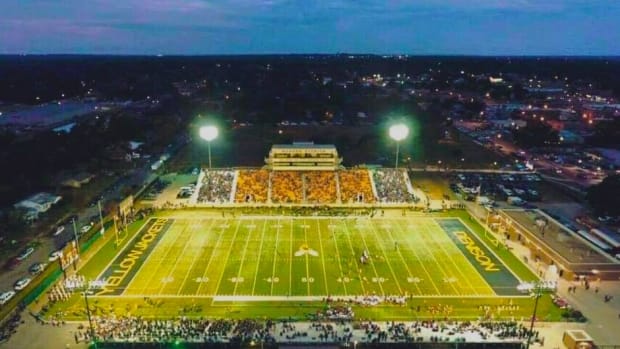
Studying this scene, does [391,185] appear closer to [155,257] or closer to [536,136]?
[155,257]

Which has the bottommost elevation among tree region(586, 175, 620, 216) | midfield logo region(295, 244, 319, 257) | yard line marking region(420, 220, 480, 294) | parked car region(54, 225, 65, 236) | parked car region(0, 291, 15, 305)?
midfield logo region(295, 244, 319, 257)

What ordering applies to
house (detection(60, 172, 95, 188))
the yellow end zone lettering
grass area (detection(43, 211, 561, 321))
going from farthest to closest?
house (detection(60, 172, 95, 188))
the yellow end zone lettering
grass area (detection(43, 211, 561, 321))

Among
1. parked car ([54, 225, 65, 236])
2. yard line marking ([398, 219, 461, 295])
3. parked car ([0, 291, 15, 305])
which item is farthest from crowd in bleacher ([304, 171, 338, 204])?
parked car ([0, 291, 15, 305])

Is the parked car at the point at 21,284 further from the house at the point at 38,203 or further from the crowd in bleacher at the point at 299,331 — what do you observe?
the house at the point at 38,203

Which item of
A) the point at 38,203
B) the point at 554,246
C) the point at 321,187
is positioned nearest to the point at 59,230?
A: the point at 38,203

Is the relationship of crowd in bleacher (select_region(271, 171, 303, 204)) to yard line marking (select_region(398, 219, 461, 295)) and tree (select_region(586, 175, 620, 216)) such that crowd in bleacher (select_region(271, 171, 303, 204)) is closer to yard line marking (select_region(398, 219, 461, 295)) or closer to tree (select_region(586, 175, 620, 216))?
yard line marking (select_region(398, 219, 461, 295))

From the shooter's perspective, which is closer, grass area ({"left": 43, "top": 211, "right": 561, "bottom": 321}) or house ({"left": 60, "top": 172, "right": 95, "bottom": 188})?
grass area ({"left": 43, "top": 211, "right": 561, "bottom": 321})

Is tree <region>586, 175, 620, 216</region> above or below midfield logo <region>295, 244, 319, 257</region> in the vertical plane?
above
